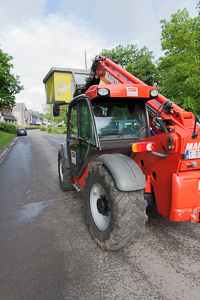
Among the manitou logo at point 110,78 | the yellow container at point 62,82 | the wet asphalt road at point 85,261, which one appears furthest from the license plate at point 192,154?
the yellow container at point 62,82

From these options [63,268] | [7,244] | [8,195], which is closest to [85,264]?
[63,268]

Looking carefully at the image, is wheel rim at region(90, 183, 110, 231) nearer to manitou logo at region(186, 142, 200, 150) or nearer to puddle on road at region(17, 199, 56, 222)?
manitou logo at region(186, 142, 200, 150)

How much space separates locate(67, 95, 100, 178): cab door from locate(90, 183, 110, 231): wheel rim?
0.57 metres

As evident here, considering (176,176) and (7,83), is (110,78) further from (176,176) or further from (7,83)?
(7,83)

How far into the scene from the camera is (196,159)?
88.4 inches

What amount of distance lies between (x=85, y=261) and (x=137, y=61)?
2169 cm

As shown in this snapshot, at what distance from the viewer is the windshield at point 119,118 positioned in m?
3.28

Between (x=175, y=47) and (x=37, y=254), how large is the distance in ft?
32.7

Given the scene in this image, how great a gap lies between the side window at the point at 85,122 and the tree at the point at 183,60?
627 cm

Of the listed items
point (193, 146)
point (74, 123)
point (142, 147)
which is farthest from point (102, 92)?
point (74, 123)

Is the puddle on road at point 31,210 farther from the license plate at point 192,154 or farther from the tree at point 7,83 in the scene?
the tree at point 7,83

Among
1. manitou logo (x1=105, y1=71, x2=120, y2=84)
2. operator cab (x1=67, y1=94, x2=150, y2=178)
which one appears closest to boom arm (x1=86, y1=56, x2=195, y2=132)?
manitou logo (x1=105, y1=71, x2=120, y2=84)

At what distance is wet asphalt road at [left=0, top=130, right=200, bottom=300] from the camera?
6.84ft

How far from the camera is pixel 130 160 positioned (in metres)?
2.65
